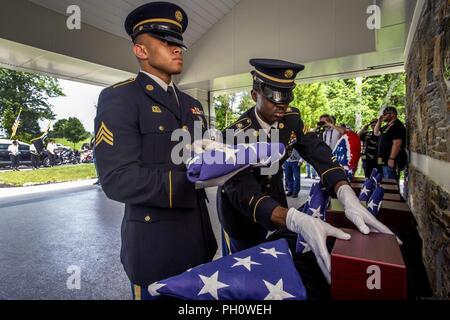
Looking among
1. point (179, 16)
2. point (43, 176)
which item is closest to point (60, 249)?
point (179, 16)

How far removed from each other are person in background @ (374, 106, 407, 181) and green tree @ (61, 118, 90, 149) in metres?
13.5

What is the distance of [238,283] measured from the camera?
2.30ft

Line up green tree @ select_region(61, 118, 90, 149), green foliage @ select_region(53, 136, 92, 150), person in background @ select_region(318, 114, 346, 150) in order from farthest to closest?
green tree @ select_region(61, 118, 90, 149)
green foliage @ select_region(53, 136, 92, 150)
person in background @ select_region(318, 114, 346, 150)

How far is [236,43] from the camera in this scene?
6.03 meters

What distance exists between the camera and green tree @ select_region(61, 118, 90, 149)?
14.2m

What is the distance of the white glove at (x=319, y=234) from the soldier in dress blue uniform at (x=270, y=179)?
0.04m

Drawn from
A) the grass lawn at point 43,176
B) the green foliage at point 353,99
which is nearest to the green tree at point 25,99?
the grass lawn at point 43,176

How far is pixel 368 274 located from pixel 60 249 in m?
2.96

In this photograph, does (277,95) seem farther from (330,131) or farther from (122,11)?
(122,11)

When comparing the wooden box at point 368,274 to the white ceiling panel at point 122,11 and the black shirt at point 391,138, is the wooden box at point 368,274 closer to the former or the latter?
the black shirt at point 391,138

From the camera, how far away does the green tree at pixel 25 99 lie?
12.2 meters

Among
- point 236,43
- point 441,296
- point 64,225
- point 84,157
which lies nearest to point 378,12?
point 236,43

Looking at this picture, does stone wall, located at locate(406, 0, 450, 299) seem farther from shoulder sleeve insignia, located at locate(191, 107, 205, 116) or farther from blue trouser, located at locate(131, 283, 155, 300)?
blue trouser, located at locate(131, 283, 155, 300)

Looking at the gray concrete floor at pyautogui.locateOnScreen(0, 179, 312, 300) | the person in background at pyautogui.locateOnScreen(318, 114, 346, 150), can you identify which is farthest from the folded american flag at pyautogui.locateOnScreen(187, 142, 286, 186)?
the person in background at pyautogui.locateOnScreen(318, 114, 346, 150)
